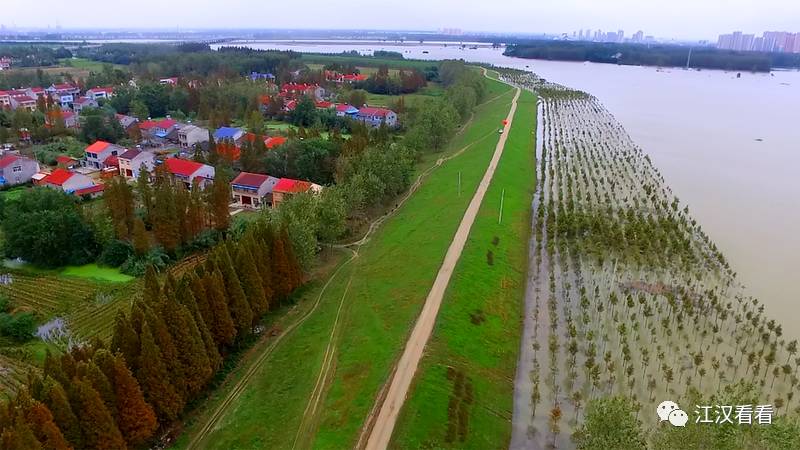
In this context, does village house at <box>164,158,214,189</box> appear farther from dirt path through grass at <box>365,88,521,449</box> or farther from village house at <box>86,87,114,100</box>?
village house at <box>86,87,114,100</box>

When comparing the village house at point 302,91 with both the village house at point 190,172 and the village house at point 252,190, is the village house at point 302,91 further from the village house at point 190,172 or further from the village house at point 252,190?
the village house at point 252,190

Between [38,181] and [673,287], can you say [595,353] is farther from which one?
[38,181]

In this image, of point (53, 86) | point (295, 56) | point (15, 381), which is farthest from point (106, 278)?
point (295, 56)

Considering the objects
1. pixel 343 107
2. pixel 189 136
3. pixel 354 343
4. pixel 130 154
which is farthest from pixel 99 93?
pixel 354 343

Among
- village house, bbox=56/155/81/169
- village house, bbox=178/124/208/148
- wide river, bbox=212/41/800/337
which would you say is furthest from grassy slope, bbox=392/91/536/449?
village house, bbox=56/155/81/169

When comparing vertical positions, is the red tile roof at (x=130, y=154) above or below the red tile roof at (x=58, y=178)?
above

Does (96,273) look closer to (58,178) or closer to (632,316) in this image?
(58,178)

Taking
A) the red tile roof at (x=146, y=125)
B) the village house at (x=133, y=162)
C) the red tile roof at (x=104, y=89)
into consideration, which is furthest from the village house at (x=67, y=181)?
the red tile roof at (x=104, y=89)
